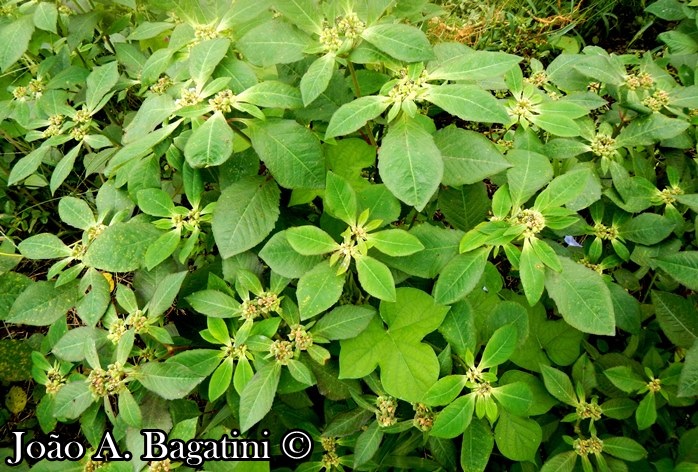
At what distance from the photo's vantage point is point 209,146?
1271 mm

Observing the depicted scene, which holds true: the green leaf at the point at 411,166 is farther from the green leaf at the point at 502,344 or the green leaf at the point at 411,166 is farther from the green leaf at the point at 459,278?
the green leaf at the point at 502,344

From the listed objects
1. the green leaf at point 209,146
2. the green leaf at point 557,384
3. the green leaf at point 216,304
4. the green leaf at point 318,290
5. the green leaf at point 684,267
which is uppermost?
the green leaf at point 209,146

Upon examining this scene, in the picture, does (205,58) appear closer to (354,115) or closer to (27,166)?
(354,115)

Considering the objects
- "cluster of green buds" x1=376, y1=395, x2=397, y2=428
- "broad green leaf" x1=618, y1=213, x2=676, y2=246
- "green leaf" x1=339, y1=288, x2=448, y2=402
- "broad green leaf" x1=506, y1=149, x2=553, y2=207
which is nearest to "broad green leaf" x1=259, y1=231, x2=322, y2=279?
"green leaf" x1=339, y1=288, x2=448, y2=402

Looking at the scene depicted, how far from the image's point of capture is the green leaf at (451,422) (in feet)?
4.52

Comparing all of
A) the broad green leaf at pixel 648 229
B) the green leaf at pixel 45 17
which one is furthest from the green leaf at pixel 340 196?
the green leaf at pixel 45 17

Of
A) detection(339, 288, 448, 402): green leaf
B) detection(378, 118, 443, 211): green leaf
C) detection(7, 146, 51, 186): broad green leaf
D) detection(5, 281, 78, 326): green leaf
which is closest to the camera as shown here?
detection(378, 118, 443, 211): green leaf

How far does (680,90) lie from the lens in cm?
182

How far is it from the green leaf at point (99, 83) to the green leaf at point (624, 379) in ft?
6.08

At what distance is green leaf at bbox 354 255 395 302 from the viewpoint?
4.27ft

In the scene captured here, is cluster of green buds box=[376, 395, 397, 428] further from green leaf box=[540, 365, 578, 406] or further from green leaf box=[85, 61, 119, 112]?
green leaf box=[85, 61, 119, 112]

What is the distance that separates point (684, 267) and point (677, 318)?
24 cm

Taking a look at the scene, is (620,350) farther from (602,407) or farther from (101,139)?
(101,139)

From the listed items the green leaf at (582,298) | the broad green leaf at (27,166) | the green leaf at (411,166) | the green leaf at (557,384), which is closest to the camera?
the green leaf at (411,166)
